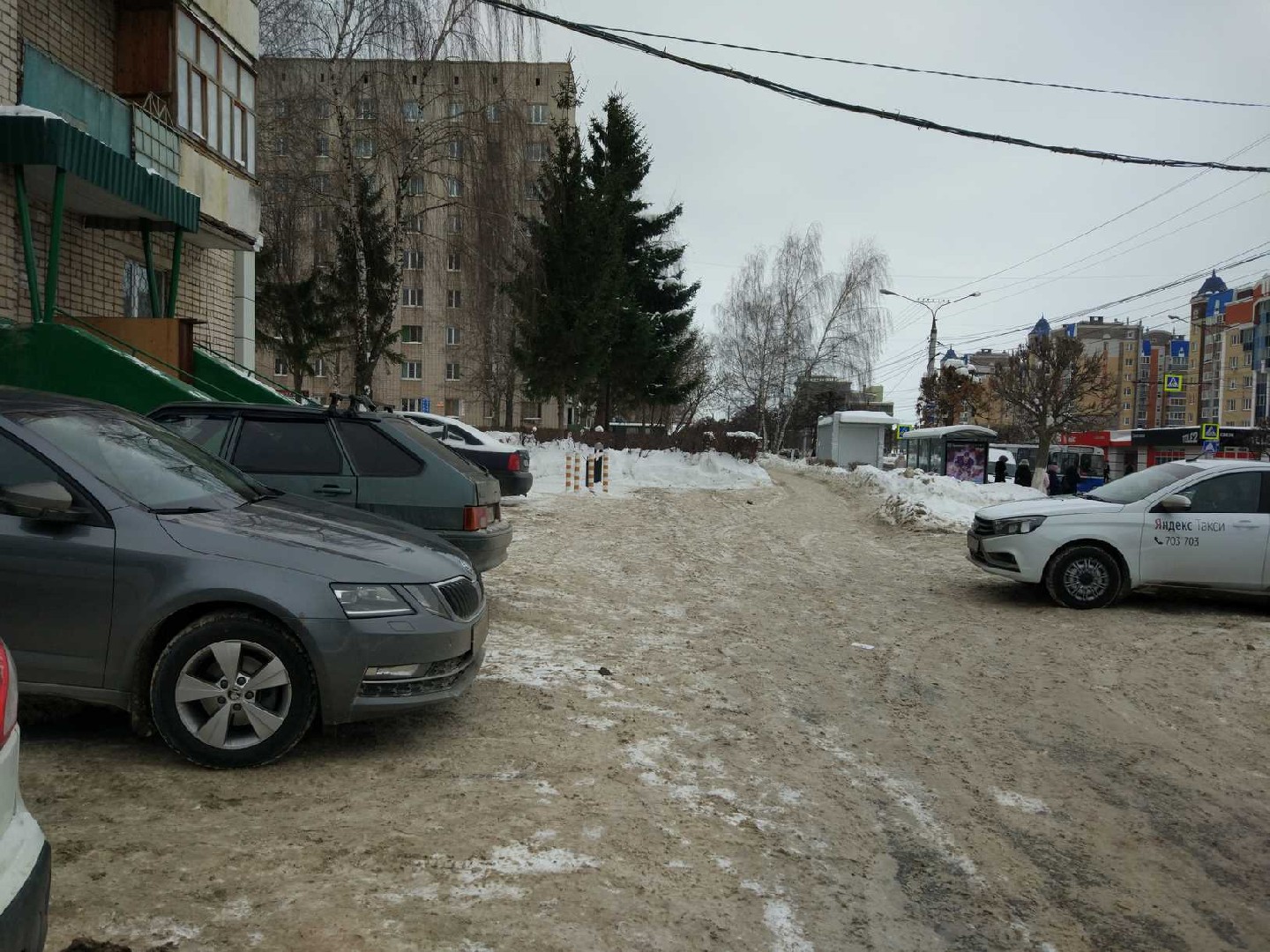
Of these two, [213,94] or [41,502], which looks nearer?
[41,502]

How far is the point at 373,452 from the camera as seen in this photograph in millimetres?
7293

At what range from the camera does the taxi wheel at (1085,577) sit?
31.4 feet

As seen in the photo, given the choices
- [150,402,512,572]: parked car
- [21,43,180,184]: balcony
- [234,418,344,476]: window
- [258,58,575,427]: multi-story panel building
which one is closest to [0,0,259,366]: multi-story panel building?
[21,43,180,184]: balcony

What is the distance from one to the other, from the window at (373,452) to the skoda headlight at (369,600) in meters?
2.98

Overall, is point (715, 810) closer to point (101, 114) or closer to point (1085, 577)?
point (1085, 577)

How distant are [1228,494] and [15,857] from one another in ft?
34.0

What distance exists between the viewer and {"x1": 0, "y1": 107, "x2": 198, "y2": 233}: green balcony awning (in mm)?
11297

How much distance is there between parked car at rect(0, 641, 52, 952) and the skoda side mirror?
1944mm

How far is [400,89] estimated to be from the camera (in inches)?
889

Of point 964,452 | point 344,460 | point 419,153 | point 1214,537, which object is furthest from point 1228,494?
point 964,452

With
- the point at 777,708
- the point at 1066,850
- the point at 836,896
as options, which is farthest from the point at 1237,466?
the point at 836,896

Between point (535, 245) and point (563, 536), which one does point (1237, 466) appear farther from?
point (535, 245)

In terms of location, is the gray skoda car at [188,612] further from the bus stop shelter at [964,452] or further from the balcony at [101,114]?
the bus stop shelter at [964,452]

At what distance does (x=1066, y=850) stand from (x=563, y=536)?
10.5 meters
